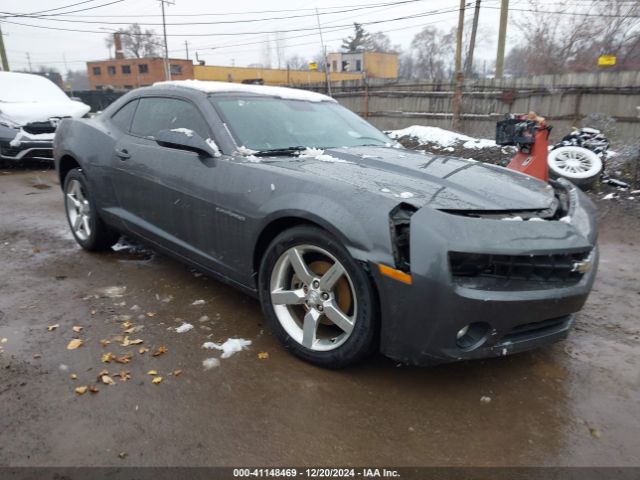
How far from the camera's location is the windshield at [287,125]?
3252mm

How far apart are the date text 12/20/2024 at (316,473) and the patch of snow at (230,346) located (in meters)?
0.91

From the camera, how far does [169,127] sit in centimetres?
359

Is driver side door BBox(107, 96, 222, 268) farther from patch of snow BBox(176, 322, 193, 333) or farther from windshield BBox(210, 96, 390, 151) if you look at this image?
patch of snow BBox(176, 322, 193, 333)

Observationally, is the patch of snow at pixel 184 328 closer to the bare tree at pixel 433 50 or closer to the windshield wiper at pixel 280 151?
the windshield wiper at pixel 280 151

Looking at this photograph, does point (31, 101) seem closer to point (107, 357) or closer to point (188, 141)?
point (188, 141)

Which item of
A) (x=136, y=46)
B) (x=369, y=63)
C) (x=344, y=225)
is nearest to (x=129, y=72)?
(x=136, y=46)

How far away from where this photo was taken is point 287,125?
11.5ft

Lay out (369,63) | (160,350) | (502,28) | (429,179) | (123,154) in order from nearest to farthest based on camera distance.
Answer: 1. (429,179)
2. (160,350)
3. (123,154)
4. (502,28)
5. (369,63)

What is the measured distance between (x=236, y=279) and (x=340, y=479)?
1.45 m

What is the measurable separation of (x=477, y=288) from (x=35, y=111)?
9806 mm

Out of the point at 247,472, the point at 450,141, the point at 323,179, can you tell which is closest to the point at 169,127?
the point at 323,179

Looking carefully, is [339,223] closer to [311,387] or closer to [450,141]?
[311,387]

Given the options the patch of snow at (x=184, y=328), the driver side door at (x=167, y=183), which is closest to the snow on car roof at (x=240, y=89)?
the driver side door at (x=167, y=183)

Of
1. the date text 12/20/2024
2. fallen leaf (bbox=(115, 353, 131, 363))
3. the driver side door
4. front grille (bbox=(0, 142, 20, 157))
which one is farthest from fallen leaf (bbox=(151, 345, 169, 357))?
front grille (bbox=(0, 142, 20, 157))
